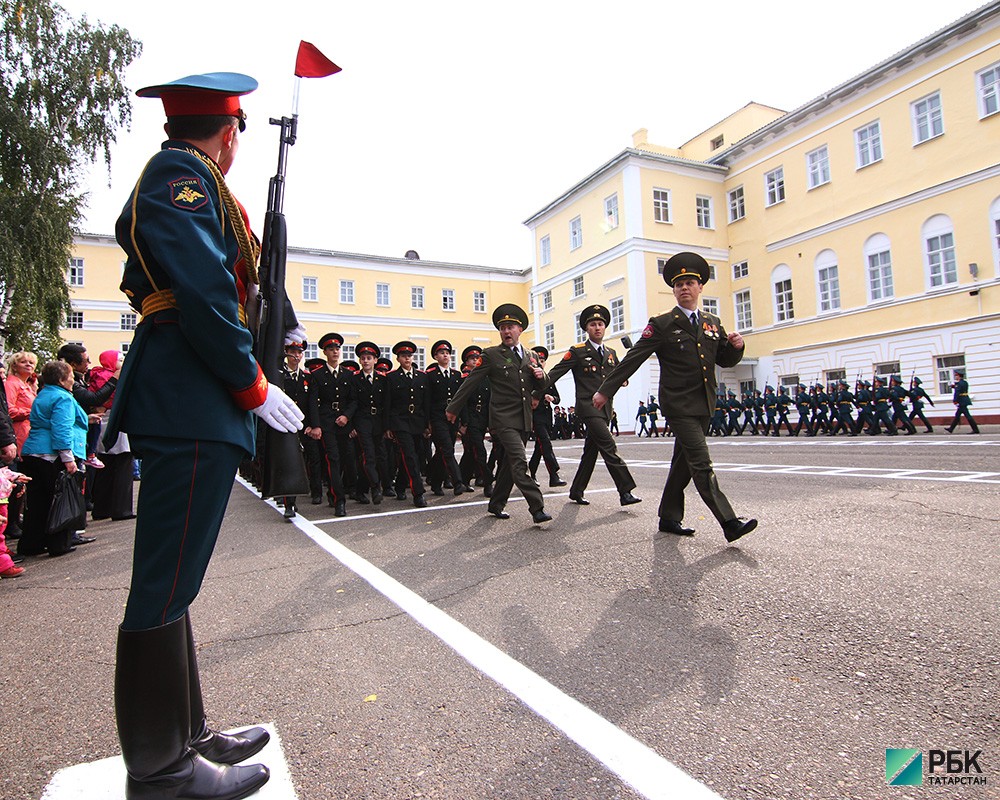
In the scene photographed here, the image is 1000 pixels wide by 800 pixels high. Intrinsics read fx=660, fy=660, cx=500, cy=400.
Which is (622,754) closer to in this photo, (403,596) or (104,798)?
(104,798)

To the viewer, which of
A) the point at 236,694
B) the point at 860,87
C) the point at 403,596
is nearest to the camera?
the point at 236,694

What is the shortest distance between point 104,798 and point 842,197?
33.0m

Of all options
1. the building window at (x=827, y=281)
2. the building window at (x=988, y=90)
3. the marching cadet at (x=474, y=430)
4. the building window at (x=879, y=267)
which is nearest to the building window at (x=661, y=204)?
the building window at (x=827, y=281)

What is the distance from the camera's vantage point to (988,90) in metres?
23.5

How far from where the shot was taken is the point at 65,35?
19.1m

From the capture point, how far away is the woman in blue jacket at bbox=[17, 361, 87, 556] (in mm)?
6230

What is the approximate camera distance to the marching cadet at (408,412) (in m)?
9.09

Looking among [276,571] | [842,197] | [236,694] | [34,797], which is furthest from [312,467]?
[842,197]

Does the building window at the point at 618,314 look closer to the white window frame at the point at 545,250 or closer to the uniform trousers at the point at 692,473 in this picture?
the white window frame at the point at 545,250

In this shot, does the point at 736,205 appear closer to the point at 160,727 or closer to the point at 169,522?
the point at 169,522

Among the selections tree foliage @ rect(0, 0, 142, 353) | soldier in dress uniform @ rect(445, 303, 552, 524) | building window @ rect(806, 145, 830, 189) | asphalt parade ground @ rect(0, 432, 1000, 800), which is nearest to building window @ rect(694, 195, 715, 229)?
building window @ rect(806, 145, 830, 189)

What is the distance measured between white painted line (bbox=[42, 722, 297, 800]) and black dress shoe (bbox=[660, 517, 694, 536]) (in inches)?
153

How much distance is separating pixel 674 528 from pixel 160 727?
4327mm

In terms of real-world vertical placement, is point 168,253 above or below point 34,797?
above
